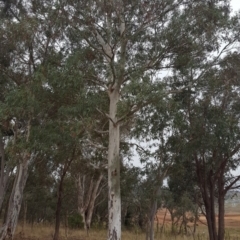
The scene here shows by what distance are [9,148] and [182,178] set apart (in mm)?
7956

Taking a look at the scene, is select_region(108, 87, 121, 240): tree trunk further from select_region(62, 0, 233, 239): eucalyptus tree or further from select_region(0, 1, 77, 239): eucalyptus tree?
select_region(0, 1, 77, 239): eucalyptus tree

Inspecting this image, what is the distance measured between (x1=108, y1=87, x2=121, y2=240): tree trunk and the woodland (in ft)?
0.11

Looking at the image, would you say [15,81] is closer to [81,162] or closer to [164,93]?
[81,162]

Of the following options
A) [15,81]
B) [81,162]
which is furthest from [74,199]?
[15,81]

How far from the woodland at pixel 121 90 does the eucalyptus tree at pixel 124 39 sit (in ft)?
0.12

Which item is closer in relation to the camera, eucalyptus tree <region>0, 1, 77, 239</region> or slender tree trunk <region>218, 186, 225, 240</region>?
eucalyptus tree <region>0, 1, 77, 239</region>

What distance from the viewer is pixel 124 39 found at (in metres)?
13.3

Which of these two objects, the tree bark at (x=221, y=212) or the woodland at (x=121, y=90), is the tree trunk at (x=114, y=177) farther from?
the tree bark at (x=221, y=212)

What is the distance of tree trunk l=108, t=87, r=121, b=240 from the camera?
11.9 m

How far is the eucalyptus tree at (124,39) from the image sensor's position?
1227 cm

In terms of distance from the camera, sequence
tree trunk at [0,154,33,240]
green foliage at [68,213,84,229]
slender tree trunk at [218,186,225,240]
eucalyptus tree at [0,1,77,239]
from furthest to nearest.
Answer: green foliage at [68,213,84,229] < slender tree trunk at [218,186,225,240] < tree trunk at [0,154,33,240] < eucalyptus tree at [0,1,77,239]

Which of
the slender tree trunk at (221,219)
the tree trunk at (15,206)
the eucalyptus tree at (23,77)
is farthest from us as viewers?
the slender tree trunk at (221,219)

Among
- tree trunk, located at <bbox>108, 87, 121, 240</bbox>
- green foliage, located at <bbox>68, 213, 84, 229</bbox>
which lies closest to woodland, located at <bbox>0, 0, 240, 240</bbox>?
tree trunk, located at <bbox>108, 87, 121, 240</bbox>

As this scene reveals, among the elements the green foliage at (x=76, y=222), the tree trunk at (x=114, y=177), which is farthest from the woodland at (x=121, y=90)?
the green foliage at (x=76, y=222)
